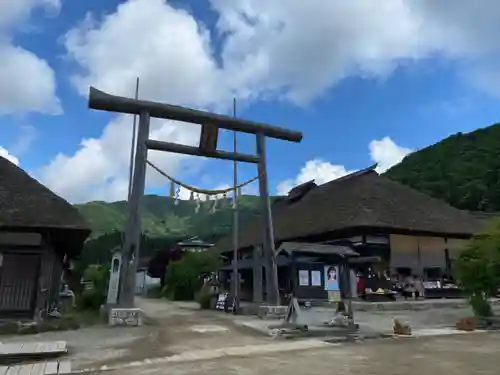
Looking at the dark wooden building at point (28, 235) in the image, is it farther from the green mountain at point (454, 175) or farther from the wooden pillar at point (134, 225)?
the green mountain at point (454, 175)

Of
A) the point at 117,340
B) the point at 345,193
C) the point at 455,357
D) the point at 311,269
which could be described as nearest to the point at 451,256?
the point at 345,193

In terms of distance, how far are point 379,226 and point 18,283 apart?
14744 mm

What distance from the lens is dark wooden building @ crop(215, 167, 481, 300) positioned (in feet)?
67.7

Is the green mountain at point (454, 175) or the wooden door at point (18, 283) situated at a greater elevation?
the green mountain at point (454, 175)

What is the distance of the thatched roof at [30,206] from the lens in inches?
508

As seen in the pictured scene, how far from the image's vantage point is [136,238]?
13.7 metres

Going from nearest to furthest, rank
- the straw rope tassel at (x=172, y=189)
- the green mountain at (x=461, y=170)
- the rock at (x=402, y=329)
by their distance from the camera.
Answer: the rock at (x=402, y=329), the straw rope tassel at (x=172, y=189), the green mountain at (x=461, y=170)

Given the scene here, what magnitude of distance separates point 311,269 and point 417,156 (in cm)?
3800

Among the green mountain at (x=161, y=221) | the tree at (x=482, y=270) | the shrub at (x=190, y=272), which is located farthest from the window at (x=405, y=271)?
the green mountain at (x=161, y=221)

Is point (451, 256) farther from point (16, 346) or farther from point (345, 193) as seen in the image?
point (16, 346)

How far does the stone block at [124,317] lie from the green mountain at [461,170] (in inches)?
1318

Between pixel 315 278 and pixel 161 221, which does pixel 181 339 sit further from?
pixel 161 221

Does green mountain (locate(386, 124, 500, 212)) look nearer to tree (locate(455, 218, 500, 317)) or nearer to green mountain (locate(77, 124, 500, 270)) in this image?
green mountain (locate(77, 124, 500, 270))

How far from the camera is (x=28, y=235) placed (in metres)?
13.6
